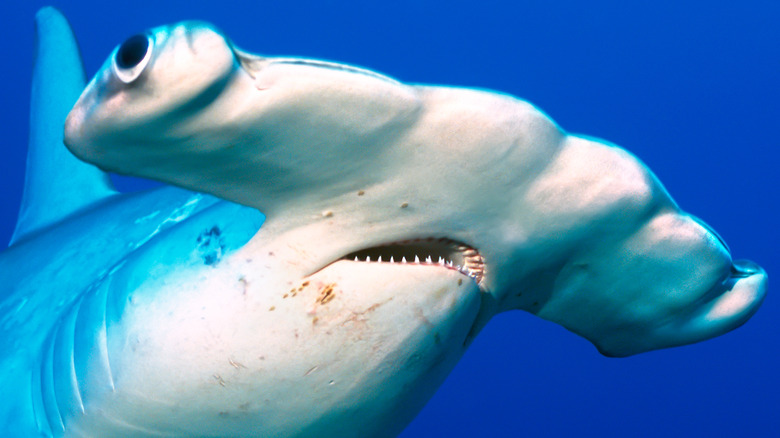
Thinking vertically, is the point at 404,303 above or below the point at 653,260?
below

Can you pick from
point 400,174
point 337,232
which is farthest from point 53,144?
point 400,174

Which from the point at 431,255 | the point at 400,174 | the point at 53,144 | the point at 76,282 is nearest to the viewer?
the point at 400,174

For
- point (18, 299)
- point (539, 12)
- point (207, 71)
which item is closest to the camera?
point (207, 71)

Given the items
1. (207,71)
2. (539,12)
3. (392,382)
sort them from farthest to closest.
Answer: (539,12)
(392,382)
(207,71)

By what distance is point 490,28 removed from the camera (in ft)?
114

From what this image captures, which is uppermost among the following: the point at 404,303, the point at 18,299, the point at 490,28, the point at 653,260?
the point at 490,28

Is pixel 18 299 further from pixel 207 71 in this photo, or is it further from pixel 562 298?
pixel 562 298

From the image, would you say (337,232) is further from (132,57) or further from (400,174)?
(132,57)

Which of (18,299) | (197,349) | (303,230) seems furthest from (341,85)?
(18,299)

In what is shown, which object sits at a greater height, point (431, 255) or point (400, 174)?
point (400, 174)

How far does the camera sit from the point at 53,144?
8.24 feet

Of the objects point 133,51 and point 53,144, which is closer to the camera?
point 133,51

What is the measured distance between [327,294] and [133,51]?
0.53 meters

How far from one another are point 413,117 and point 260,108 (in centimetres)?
25
